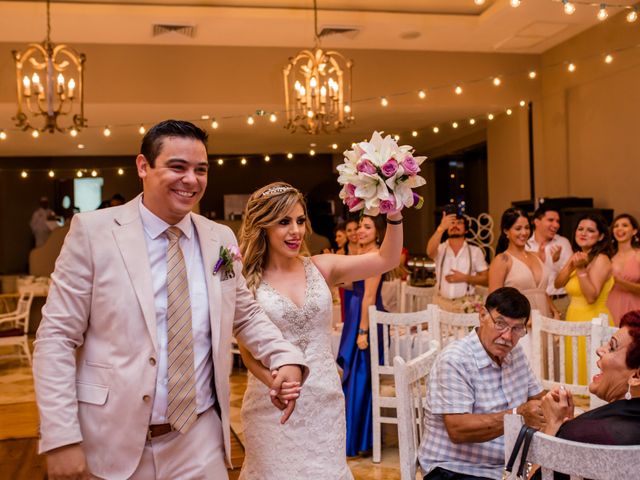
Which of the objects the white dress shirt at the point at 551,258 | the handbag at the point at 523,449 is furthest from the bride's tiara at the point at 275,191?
the white dress shirt at the point at 551,258

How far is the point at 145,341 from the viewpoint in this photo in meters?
1.77

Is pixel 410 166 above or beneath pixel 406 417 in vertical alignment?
above

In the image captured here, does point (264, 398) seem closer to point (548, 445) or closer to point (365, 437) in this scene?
point (548, 445)

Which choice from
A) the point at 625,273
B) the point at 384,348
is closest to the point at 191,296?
the point at 384,348

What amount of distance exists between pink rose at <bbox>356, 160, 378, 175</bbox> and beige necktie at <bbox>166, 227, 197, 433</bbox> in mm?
709

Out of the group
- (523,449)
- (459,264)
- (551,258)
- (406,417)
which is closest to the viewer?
(523,449)

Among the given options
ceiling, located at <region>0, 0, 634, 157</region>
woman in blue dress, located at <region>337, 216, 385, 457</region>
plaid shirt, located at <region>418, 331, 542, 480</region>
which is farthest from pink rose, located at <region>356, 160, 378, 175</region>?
ceiling, located at <region>0, 0, 634, 157</region>

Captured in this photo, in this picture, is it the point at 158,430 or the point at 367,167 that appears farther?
the point at 367,167

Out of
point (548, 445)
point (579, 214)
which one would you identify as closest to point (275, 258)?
point (548, 445)

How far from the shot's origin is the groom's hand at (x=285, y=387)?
74.8 inches

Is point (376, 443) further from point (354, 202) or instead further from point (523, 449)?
point (523, 449)

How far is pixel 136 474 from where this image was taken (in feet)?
5.93

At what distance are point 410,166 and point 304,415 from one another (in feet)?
3.42

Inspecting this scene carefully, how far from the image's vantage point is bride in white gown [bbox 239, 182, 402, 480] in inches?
104
